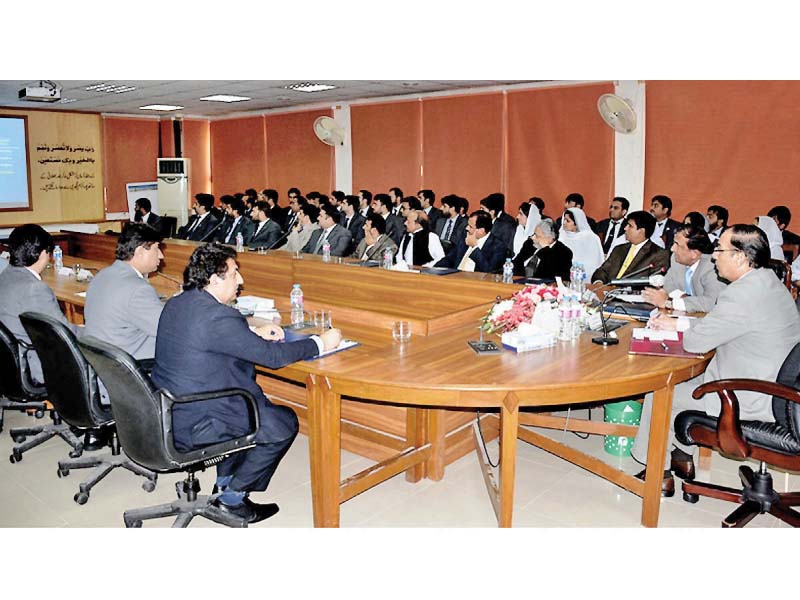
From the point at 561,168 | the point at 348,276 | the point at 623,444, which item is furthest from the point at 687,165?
the point at 623,444

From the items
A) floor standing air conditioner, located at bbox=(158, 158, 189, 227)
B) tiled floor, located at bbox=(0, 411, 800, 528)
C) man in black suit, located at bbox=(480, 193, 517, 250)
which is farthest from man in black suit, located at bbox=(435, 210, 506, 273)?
floor standing air conditioner, located at bbox=(158, 158, 189, 227)

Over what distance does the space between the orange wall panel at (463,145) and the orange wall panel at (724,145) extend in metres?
2.07

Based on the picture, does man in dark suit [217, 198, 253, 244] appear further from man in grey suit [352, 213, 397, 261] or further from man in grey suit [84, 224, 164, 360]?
man in grey suit [84, 224, 164, 360]

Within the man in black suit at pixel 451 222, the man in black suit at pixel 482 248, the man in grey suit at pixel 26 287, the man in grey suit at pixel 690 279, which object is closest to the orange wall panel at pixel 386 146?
the man in black suit at pixel 451 222

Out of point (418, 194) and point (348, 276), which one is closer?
point (348, 276)

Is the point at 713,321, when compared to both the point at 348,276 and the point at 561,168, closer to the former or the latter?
the point at 348,276

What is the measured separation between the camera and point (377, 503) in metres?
3.20

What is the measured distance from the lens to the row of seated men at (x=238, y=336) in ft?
8.88

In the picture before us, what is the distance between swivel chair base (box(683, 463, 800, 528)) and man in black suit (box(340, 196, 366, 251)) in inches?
252

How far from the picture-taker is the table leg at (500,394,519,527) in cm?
257

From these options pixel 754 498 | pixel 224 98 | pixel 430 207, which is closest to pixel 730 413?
pixel 754 498

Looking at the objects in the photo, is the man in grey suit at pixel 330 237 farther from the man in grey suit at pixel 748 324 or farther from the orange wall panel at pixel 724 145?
the man in grey suit at pixel 748 324

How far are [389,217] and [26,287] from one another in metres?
5.79

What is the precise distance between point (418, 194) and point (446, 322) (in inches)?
249
